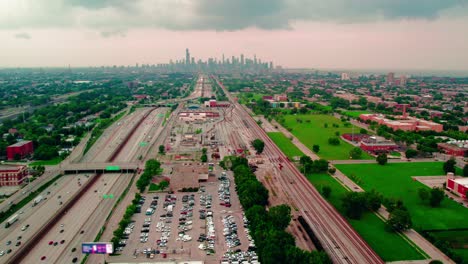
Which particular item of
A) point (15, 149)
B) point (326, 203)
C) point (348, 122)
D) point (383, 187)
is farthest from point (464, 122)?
point (15, 149)

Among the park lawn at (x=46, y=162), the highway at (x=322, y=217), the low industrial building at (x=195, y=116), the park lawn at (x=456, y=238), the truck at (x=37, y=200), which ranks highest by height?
the low industrial building at (x=195, y=116)

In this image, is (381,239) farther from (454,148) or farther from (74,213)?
Answer: (454,148)

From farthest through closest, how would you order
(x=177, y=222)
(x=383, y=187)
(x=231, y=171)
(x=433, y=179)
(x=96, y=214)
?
(x=231, y=171) → (x=433, y=179) → (x=383, y=187) → (x=96, y=214) → (x=177, y=222)

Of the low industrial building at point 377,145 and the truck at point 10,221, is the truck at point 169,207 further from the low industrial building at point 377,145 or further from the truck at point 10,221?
the low industrial building at point 377,145

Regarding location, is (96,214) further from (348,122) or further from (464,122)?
(464,122)

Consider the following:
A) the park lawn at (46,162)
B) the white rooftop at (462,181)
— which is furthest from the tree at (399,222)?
the park lawn at (46,162)

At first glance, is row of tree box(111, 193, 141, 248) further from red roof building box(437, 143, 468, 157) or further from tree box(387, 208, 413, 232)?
red roof building box(437, 143, 468, 157)
